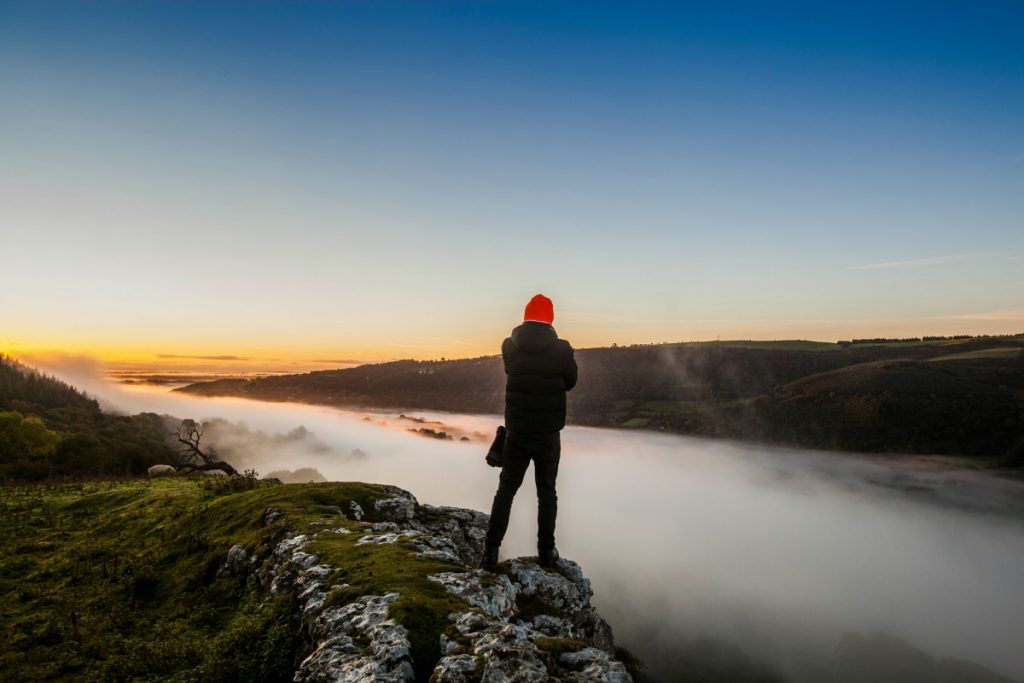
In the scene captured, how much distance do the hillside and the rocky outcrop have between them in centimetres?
3

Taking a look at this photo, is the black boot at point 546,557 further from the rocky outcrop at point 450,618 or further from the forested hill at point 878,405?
the forested hill at point 878,405

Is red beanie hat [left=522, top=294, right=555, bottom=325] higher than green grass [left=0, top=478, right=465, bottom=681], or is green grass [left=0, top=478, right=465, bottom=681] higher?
red beanie hat [left=522, top=294, right=555, bottom=325]

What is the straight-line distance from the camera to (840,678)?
125 m

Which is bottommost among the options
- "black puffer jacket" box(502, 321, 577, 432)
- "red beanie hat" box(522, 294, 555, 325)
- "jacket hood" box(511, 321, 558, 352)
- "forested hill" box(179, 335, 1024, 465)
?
"forested hill" box(179, 335, 1024, 465)

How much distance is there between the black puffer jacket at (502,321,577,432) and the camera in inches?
378

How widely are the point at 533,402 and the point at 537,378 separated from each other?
0.49 meters

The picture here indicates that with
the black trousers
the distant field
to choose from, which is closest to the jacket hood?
the black trousers

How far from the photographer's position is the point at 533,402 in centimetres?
961

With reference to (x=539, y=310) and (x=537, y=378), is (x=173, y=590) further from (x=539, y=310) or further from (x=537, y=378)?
(x=539, y=310)

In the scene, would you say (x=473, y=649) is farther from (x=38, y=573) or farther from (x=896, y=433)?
(x=896, y=433)

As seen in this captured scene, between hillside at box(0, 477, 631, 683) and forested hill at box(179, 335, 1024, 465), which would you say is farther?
forested hill at box(179, 335, 1024, 465)

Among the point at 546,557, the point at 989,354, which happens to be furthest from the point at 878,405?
the point at 546,557

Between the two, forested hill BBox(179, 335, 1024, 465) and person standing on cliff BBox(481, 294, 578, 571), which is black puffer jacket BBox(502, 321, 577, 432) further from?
forested hill BBox(179, 335, 1024, 465)

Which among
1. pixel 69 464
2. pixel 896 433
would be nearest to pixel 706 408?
pixel 896 433
